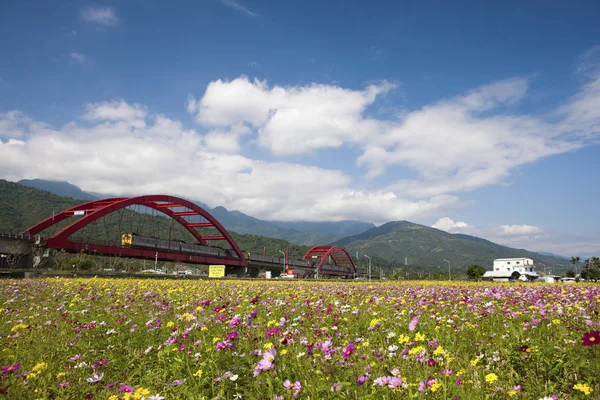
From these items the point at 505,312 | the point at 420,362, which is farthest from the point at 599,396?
the point at 505,312

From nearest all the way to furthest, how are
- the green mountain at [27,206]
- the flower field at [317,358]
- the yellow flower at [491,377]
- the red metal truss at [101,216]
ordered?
the yellow flower at [491,377] → the flower field at [317,358] → the red metal truss at [101,216] → the green mountain at [27,206]

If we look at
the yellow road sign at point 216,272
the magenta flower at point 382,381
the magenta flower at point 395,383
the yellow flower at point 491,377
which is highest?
the yellow flower at point 491,377

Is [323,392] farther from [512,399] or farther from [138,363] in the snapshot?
[138,363]

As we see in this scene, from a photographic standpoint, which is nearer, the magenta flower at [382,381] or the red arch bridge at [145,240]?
the magenta flower at [382,381]

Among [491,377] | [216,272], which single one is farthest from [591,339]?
[216,272]

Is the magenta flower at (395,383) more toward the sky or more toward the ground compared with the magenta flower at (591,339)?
more toward the ground

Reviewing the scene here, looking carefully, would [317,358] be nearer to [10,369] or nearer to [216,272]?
[10,369]

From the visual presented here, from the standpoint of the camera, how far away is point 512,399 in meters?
3.09

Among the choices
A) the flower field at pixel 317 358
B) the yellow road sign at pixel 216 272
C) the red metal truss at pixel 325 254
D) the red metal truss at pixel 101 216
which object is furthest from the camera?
the red metal truss at pixel 325 254

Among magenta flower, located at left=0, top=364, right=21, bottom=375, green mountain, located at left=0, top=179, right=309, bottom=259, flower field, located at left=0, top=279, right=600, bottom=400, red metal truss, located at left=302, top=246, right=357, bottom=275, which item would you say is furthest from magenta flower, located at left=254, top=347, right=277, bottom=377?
green mountain, located at left=0, top=179, right=309, bottom=259

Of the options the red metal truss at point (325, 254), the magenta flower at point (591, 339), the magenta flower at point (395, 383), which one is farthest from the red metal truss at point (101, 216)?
the magenta flower at point (591, 339)

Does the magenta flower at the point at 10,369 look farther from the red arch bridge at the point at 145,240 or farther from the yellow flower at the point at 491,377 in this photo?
the red arch bridge at the point at 145,240

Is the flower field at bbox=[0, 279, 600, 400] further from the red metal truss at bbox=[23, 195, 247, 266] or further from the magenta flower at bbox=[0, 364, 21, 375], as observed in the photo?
the red metal truss at bbox=[23, 195, 247, 266]

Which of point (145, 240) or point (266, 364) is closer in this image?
point (266, 364)
